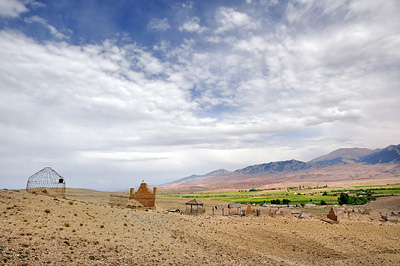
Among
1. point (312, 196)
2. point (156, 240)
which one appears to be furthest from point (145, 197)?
point (312, 196)

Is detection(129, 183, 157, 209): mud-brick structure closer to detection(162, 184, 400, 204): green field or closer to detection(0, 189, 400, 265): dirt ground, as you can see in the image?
detection(0, 189, 400, 265): dirt ground

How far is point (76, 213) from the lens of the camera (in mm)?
22938

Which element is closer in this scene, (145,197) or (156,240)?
(156,240)

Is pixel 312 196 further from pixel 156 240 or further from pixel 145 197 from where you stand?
pixel 156 240

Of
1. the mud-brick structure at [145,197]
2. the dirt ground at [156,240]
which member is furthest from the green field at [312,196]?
the mud-brick structure at [145,197]

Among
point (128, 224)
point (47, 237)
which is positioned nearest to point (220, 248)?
point (128, 224)

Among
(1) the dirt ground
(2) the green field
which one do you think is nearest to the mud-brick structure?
(1) the dirt ground

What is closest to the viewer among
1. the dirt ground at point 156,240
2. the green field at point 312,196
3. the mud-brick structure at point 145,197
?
the dirt ground at point 156,240

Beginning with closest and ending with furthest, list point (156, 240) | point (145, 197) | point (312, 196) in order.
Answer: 1. point (156, 240)
2. point (145, 197)
3. point (312, 196)

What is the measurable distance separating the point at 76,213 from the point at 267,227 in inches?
984

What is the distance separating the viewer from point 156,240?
2247 centimetres

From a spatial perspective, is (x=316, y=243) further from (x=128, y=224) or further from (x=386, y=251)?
(x=128, y=224)

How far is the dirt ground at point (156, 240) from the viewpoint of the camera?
16.1 m

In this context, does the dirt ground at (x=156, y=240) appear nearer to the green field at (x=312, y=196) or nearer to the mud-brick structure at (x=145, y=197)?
the mud-brick structure at (x=145, y=197)
